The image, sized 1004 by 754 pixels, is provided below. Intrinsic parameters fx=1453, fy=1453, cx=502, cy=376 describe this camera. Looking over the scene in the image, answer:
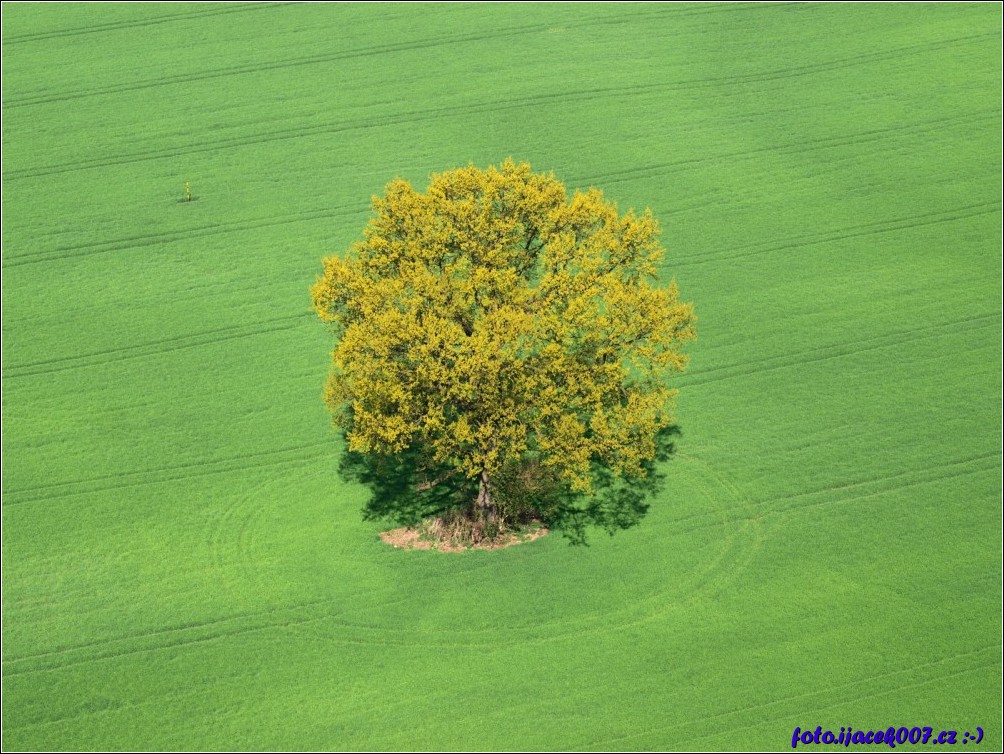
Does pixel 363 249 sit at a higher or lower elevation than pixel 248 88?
lower

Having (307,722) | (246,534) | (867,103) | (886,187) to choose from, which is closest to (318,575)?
(246,534)

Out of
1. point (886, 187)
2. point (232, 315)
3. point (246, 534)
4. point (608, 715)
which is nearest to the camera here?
point (608, 715)

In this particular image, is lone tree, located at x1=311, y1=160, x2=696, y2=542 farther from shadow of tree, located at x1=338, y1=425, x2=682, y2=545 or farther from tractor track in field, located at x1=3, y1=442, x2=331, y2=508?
tractor track in field, located at x1=3, y1=442, x2=331, y2=508

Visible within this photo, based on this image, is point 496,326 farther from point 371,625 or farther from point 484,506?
point 371,625

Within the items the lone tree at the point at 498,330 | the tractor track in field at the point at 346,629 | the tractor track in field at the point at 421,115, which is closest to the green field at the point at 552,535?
the tractor track in field at the point at 346,629

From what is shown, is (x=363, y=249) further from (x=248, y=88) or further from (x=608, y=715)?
(x=248, y=88)

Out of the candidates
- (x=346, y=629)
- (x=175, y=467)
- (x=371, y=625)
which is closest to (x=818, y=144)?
(x=175, y=467)

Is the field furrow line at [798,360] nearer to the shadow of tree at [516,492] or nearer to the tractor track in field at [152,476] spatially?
the shadow of tree at [516,492]

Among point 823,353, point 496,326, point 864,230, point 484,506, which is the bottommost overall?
point 484,506
